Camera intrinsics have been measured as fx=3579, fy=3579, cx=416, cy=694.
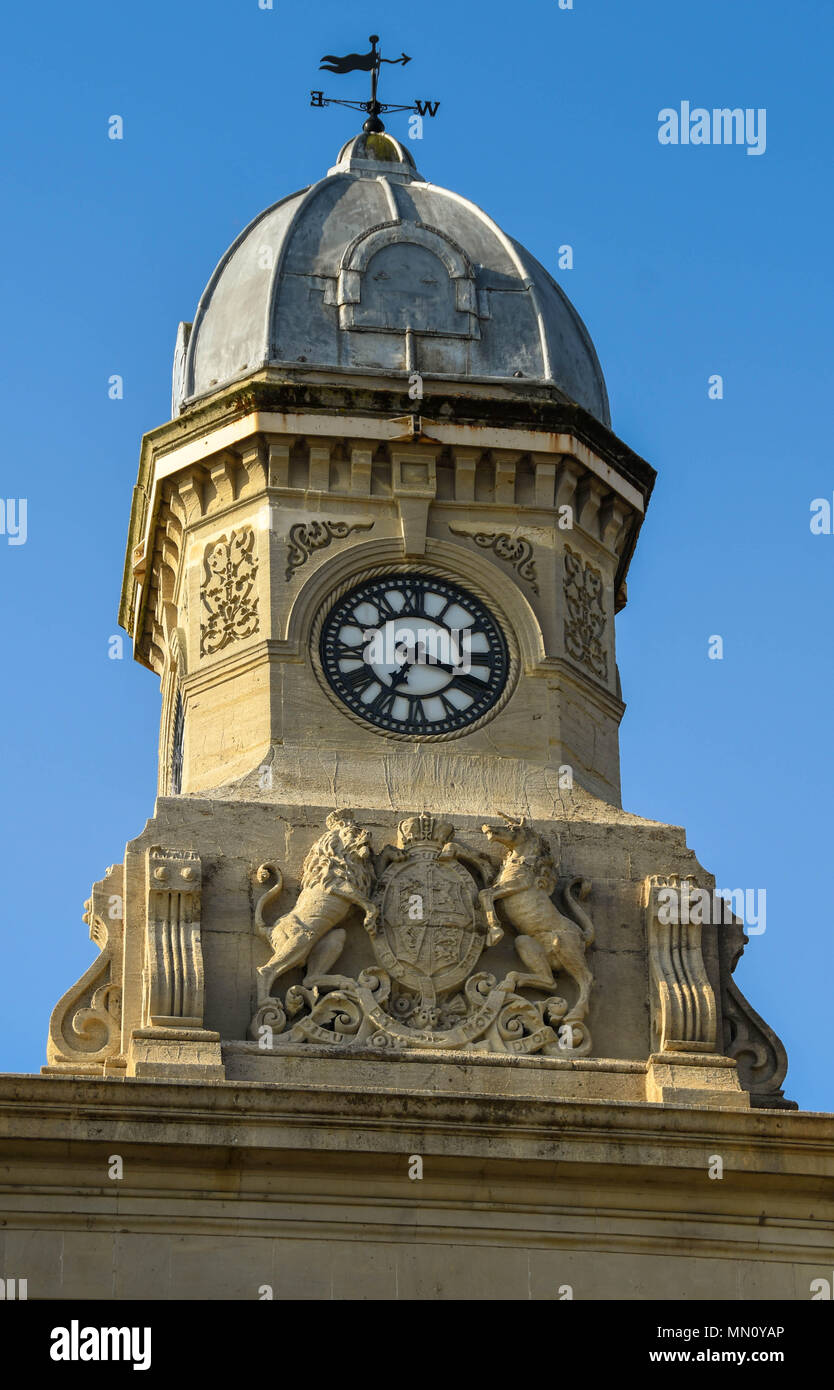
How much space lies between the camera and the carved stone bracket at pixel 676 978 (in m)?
31.5

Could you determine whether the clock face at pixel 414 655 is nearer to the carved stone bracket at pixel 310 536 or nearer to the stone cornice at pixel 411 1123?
the carved stone bracket at pixel 310 536

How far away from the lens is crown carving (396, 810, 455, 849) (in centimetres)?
3222

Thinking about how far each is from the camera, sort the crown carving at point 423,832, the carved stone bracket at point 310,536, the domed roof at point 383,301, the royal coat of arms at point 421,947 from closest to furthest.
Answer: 1. the royal coat of arms at point 421,947
2. the crown carving at point 423,832
3. the carved stone bracket at point 310,536
4. the domed roof at point 383,301

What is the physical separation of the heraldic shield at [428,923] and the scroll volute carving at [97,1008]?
230cm

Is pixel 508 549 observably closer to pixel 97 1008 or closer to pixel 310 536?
pixel 310 536

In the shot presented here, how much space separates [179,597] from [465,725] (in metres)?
3.49

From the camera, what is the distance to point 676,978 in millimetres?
31859

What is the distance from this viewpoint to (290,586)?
3403 centimetres

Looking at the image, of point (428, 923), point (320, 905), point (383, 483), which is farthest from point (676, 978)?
point (383, 483)

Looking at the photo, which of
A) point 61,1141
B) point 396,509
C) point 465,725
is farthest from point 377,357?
point 61,1141

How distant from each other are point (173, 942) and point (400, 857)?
226 cm

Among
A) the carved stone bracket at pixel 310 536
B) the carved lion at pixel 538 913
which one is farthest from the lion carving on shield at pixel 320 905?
the carved stone bracket at pixel 310 536

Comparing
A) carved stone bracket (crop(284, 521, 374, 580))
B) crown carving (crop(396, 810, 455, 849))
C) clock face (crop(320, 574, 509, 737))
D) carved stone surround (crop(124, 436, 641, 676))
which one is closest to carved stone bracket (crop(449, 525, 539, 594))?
carved stone surround (crop(124, 436, 641, 676))
